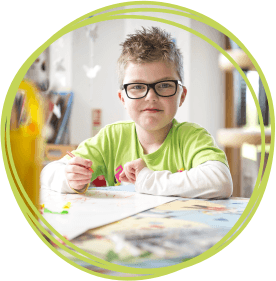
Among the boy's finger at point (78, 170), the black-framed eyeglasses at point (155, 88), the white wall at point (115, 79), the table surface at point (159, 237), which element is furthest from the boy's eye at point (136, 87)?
the table surface at point (159, 237)

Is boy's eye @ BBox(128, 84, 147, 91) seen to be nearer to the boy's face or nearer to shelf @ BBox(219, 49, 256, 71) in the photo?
the boy's face

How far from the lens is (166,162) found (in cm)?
92

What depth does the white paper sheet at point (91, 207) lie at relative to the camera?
0.51 metres

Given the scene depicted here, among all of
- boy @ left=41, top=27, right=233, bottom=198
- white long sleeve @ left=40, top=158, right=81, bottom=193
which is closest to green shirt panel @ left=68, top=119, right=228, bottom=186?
boy @ left=41, top=27, right=233, bottom=198

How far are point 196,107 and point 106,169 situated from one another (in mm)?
348

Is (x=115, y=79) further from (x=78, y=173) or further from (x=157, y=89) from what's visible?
(x=78, y=173)

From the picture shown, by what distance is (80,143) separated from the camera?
0.95 m

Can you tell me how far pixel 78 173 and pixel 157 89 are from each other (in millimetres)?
305

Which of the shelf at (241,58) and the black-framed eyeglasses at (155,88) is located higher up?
the shelf at (241,58)

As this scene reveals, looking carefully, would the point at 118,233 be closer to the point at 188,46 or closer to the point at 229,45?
the point at 229,45

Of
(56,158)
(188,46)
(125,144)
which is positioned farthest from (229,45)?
(56,158)

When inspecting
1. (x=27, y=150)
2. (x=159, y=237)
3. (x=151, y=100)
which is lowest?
(x=159, y=237)

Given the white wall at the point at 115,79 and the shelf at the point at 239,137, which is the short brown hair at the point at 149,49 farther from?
the shelf at the point at 239,137

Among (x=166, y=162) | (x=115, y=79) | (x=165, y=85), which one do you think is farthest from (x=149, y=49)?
(x=166, y=162)
